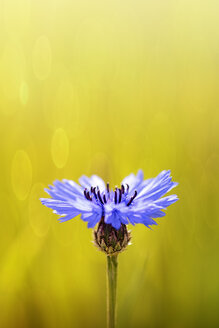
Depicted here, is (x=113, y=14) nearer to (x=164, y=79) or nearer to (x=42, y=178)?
(x=164, y=79)

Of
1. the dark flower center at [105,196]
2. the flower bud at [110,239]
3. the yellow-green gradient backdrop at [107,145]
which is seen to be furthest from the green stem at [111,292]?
the yellow-green gradient backdrop at [107,145]

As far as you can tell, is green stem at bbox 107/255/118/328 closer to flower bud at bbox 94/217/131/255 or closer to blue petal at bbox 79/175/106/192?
flower bud at bbox 94/217/131/255

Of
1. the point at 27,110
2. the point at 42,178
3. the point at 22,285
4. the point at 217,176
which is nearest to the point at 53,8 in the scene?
the point at 27,110

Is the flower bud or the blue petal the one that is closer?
the flower bud

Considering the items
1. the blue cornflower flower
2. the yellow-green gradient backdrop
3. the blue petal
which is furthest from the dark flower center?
the yellow-green gradient backdrop

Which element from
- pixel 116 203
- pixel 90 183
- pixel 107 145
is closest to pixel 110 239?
pixel 116 203

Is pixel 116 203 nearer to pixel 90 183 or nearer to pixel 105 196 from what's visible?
pixel 105 196

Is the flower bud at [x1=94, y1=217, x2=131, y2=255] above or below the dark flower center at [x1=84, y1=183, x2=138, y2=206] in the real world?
below
